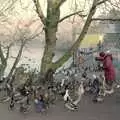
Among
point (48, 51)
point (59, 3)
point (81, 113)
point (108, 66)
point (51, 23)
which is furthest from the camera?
point (48, 51)

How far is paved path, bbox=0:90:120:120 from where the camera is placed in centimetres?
1103

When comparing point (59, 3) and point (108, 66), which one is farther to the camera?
point (59, 3)

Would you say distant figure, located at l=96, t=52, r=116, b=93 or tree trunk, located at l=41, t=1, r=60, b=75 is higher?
tree trunk, located at l=41, t=1, r=60, b=75

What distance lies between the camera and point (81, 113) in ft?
37.8

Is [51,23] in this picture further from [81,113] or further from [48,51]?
[81,113]

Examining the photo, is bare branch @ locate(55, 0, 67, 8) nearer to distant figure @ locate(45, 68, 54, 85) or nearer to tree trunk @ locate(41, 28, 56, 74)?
tree trunk @ locate(41, 28, 56, 74)

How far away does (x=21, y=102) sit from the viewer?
11.7 m

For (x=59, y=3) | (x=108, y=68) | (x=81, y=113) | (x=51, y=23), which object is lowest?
(x=81, y=113)

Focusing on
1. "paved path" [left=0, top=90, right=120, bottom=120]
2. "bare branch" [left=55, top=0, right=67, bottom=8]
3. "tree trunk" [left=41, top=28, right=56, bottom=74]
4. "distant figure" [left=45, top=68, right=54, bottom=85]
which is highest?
"bare branch" [left=55, top=0, right=67, bottom=8]

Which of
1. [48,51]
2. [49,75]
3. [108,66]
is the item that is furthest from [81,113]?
[48,51]

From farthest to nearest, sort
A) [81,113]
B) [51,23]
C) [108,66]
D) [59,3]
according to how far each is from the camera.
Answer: [51,23], [59,3], [108,66], [81,113]

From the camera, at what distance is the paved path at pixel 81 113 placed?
36.2 ft

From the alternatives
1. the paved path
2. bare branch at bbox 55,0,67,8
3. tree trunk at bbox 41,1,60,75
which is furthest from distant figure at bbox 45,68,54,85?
bare branch at bbox 55,0,67,8

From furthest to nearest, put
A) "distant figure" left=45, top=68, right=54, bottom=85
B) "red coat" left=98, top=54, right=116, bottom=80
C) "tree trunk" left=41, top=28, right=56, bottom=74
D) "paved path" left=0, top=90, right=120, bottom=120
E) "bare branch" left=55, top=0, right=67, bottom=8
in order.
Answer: "tree trunk" left=41, top=28, right=56, bottom=74 < "distant figure" left=45, top=68, right=54, bottom=85 < "bare branch" left=55, top=0, right=67, bottom=8 < "red coat" left=98, top=54, right=116, bottom=80 < "paved path" left=0, top=90, right=120, bottom=120
